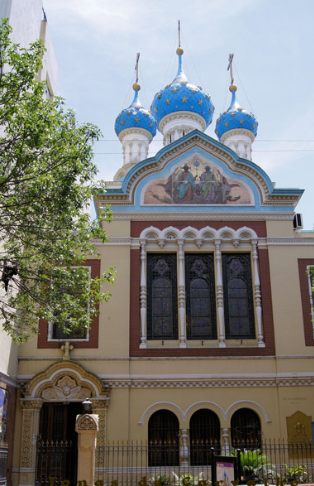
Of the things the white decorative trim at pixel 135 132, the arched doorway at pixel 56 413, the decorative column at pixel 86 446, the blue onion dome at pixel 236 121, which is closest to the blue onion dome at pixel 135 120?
the white decorative trim at pixel 135 132

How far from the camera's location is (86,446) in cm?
1303

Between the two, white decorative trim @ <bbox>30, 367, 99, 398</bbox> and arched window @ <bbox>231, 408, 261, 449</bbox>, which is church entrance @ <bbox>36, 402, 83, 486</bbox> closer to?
white decorative trim @ <bbox>30, 367, 99, 398</bbox>

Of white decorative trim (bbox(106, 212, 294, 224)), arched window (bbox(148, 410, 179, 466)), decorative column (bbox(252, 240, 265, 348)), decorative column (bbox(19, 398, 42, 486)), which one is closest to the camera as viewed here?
decorative column (bbox(19, 398, 42, 486))

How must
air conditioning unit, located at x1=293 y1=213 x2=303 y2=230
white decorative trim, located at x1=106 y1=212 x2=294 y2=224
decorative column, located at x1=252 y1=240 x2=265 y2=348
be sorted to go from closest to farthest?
decorative column, located at x1=252 y1=240 x2=265 y2=348
white decorative trim, located at x1=106 y1=212 x2=294 y2=224
air conditioning unit, located at x1=293 y1=213 x2=303 y2=230

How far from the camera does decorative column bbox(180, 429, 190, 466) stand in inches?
707

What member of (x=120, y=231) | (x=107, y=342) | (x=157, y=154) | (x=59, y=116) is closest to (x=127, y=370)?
(x=107, y=342)

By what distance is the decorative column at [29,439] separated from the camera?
17.8 meters

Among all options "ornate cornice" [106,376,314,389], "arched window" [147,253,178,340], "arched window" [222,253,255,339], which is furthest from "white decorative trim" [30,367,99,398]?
"arched window" [222,253,255,339]

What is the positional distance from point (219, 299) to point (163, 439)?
15.6ft

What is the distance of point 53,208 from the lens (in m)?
12.2

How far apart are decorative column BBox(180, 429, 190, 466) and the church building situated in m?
0.04

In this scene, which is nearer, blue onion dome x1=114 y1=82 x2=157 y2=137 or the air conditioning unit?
the air conditioning unit

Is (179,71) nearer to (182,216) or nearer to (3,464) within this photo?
(182,216)

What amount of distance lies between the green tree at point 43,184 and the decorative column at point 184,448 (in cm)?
→ 660
